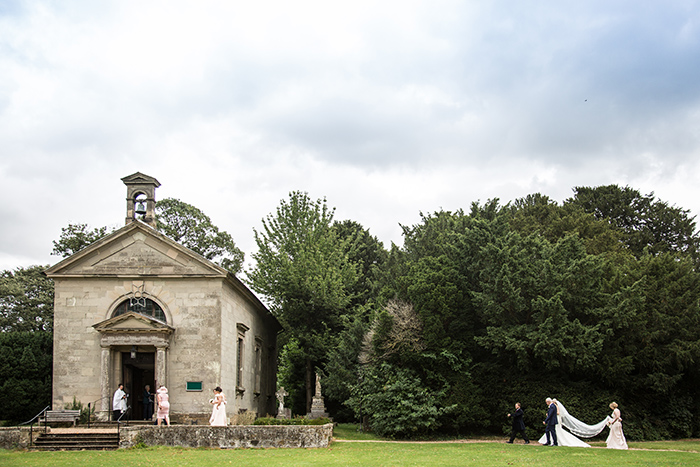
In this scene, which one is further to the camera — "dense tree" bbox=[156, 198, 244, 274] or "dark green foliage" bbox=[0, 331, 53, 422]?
"dense tree" bbox=[156, 198, 244, 274]

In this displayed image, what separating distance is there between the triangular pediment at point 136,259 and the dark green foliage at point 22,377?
533 cm

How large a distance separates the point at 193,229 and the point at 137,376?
22.1 meters

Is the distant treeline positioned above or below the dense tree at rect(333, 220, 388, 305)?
below

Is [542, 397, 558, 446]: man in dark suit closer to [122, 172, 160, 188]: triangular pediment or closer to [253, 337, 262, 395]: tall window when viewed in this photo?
[253, 337, 262, 395]: tall window

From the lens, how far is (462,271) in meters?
27.9

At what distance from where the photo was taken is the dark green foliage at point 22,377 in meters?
27.2

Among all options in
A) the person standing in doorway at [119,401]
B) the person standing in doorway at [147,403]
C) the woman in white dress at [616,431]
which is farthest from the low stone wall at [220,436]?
the woman in white dress at [616,431]

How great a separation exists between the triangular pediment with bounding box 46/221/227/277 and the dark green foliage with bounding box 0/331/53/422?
5.33 m

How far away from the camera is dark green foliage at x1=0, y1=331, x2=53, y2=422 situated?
27188 mm

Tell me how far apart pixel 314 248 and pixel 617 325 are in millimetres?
17064

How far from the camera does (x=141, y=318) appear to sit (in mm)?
23672

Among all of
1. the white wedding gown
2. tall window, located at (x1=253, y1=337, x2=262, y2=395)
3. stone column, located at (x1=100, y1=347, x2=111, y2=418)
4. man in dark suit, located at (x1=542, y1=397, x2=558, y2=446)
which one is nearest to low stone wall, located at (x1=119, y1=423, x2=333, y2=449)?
stone column, located at (x1=100, y1=347, x2=111, y2=418)

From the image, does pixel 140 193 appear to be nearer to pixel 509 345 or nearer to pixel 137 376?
pixel 137 376

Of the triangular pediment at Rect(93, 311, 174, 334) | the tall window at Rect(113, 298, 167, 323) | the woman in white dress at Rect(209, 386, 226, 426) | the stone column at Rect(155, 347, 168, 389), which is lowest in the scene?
the woman in white dress at Rect(209, 386, 226, 426)
